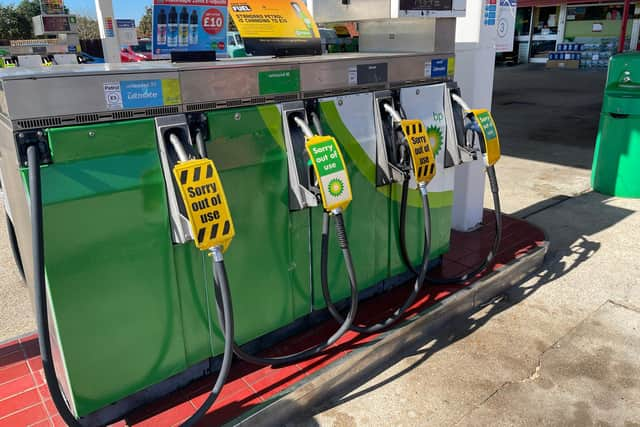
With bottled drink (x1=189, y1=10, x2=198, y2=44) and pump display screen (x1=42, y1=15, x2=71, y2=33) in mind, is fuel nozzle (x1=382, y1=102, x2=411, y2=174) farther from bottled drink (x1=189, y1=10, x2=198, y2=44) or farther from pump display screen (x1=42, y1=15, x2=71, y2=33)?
pump display screen (x1=42, y1=15, x2=71, y2=33)

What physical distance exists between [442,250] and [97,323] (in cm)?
235

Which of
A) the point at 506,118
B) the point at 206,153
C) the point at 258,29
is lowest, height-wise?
the point at 506,118

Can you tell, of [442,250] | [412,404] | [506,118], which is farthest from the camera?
[506,118]

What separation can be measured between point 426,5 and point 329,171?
1.48m

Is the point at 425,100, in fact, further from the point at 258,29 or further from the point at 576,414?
the point at 576,414

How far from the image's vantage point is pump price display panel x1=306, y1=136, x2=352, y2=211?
2.36 m

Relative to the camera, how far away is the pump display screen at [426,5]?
314 cm

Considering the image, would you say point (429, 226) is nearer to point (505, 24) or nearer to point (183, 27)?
point (183, 27)

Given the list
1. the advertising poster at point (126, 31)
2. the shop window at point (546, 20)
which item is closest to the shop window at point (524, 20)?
the shop window at point (546, 20)

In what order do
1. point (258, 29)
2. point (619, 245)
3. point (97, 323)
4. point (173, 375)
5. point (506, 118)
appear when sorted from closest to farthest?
point (97, 323)
point (173, 375)
point (258, 29)
point (619, 245)
point (506, 118)

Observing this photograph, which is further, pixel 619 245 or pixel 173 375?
pixel 619 245

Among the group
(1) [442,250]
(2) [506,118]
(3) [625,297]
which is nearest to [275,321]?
(1) [442,250]

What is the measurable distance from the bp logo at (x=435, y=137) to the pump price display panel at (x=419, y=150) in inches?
17.0

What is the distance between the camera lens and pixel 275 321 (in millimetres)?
2842
